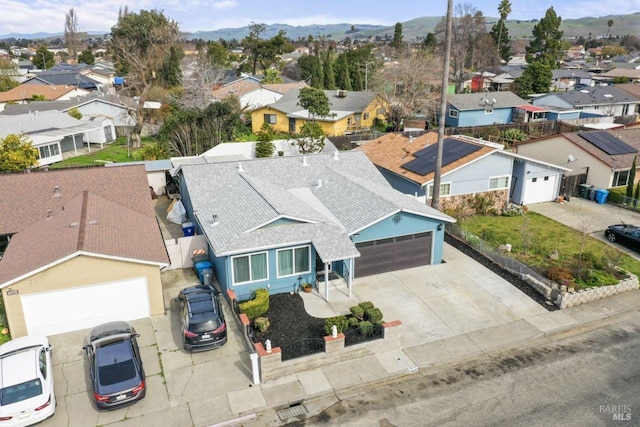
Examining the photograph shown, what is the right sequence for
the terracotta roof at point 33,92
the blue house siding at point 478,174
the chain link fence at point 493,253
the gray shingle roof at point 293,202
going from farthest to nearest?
the terracotta roof at point 33,92
the blue house siding at point 478,174
the chain link fence at point 493,253
the gray shingle roof at point 293,202

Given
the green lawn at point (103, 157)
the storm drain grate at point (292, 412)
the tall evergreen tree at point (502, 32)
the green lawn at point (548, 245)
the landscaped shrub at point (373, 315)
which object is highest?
the tall evergreen tree at point (502, 32)

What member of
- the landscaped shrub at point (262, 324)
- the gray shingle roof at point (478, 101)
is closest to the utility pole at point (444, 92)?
the landscaped shrub at point (262, 324)

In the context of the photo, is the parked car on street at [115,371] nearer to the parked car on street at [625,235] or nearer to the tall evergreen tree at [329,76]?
the parked car on street at [625,235]

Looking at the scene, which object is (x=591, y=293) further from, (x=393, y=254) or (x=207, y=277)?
→ (x=207, y=277)

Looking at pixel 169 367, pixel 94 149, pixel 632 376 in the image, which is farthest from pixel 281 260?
pixel 94 149

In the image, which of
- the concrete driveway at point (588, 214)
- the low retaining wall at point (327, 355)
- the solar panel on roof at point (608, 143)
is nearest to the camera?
the low retaining wall at point (327, 355)

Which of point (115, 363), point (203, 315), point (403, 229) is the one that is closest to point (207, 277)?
point (203, 315)
